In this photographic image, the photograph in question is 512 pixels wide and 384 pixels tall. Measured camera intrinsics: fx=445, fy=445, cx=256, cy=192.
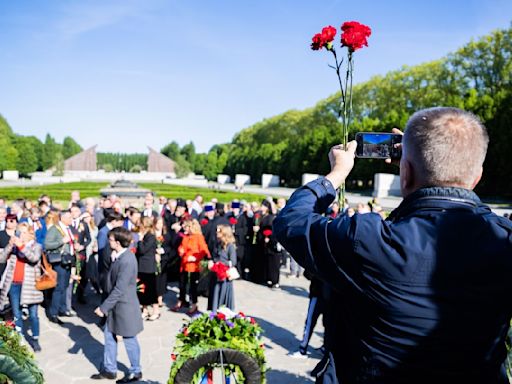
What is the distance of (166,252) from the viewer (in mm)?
9273

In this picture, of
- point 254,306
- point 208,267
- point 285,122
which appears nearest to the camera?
point 208,267

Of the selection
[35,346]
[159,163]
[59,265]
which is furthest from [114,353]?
[159,163]

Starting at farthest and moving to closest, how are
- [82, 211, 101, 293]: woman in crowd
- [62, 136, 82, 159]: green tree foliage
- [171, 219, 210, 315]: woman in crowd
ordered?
1. [62, 136, 82, 159]: green tree foliage
2. [82, 211, 101, 293]: woman in crowd
3. [171, 219, 210, 315]: woman in crowd

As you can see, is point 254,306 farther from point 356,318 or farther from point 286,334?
point 356,318

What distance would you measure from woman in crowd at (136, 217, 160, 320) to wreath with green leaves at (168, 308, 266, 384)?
3.90 meters

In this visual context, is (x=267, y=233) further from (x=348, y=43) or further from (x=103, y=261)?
(x=348, y=43)

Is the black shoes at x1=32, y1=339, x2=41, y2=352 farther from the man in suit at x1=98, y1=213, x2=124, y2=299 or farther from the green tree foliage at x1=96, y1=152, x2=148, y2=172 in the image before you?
the green tree foliage at x1=96, y1=152, x2=148, y2=172

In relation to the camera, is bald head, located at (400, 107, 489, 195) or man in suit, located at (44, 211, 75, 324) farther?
man in suit, located at (44, 211, 75, 324)

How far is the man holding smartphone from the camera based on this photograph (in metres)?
1.30

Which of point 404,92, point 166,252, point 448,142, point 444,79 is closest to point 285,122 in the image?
point 404,92

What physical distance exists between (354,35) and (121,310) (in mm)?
4480

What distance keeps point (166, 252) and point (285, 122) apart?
76.7 m

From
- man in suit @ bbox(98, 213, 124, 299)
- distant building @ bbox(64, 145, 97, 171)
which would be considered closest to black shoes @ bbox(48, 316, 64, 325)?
man in suit @ bbox(98, 213, 124, 299)

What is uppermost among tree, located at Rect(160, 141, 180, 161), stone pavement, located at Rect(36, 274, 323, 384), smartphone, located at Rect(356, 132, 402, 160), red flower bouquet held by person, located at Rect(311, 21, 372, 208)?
tree, located at Rect(160, 141, 180, 161)
